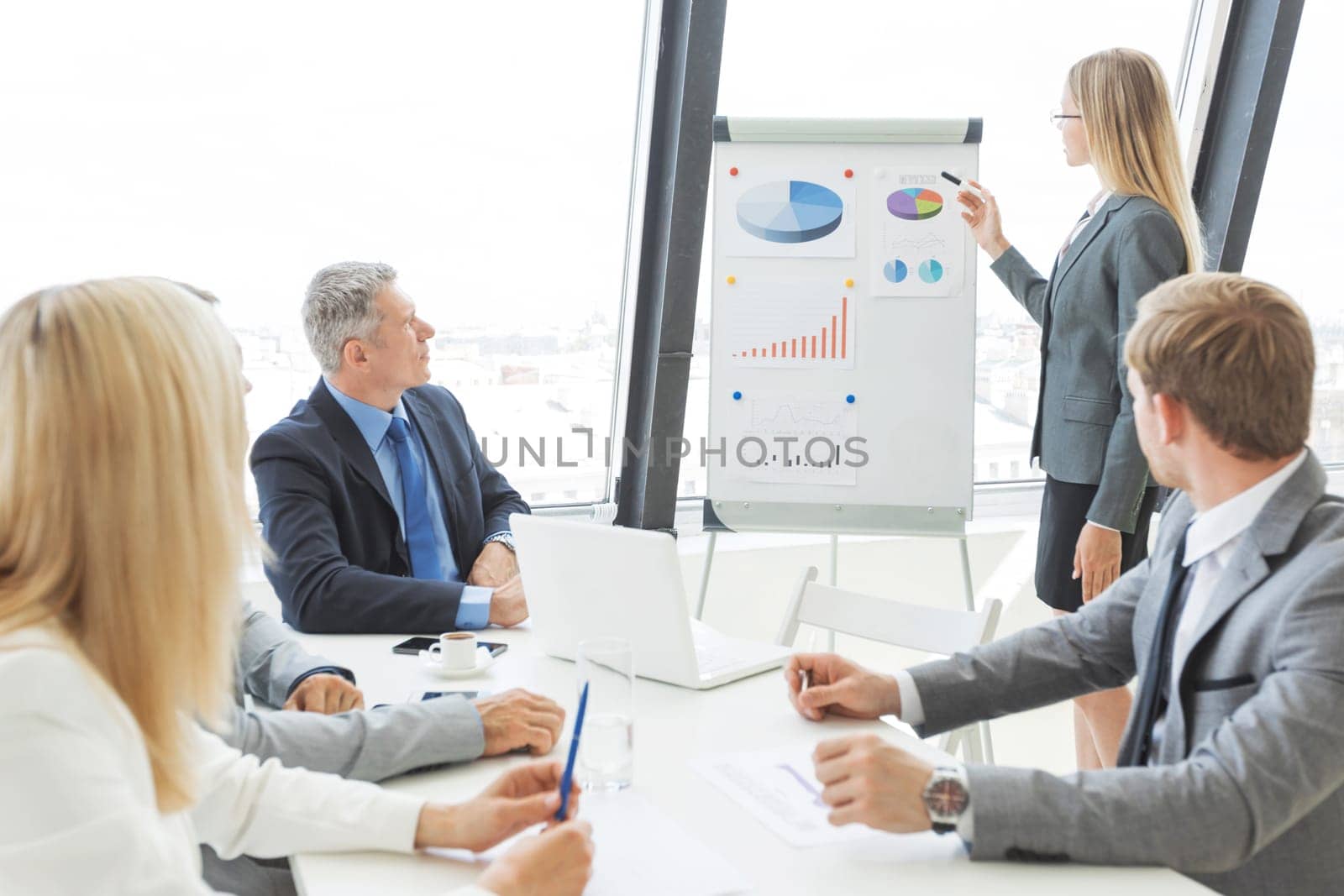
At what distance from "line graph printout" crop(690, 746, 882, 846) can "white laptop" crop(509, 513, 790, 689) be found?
0.27 m

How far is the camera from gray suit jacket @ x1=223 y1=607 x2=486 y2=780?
143cm

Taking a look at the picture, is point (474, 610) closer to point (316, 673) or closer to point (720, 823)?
point (316, 673)

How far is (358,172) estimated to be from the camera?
3236mm

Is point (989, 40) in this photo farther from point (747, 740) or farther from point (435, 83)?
point (747, 740)

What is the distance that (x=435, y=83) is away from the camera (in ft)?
10.7

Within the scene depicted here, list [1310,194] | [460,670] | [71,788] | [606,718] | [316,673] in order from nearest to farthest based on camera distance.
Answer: [71,788]
[606,718]
[316,673]
[460,670]
[1310,194]

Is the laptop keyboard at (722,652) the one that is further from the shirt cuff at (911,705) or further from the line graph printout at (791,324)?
the line graph printout at (791,324)

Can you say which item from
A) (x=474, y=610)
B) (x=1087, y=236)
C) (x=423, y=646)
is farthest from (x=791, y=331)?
(x=423, y=646)

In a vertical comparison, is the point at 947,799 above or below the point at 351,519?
above

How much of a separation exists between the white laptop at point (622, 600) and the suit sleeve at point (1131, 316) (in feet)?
3.42

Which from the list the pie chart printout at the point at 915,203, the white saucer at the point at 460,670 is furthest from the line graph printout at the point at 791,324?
the white saucer at the point at 460,670

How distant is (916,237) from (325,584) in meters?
1.85

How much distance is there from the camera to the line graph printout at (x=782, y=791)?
1.29 metres

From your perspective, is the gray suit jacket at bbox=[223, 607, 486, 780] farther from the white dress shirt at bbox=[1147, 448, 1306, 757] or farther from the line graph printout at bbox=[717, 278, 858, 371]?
the line graph printout at bbox=[717, 278, 858, 371]
